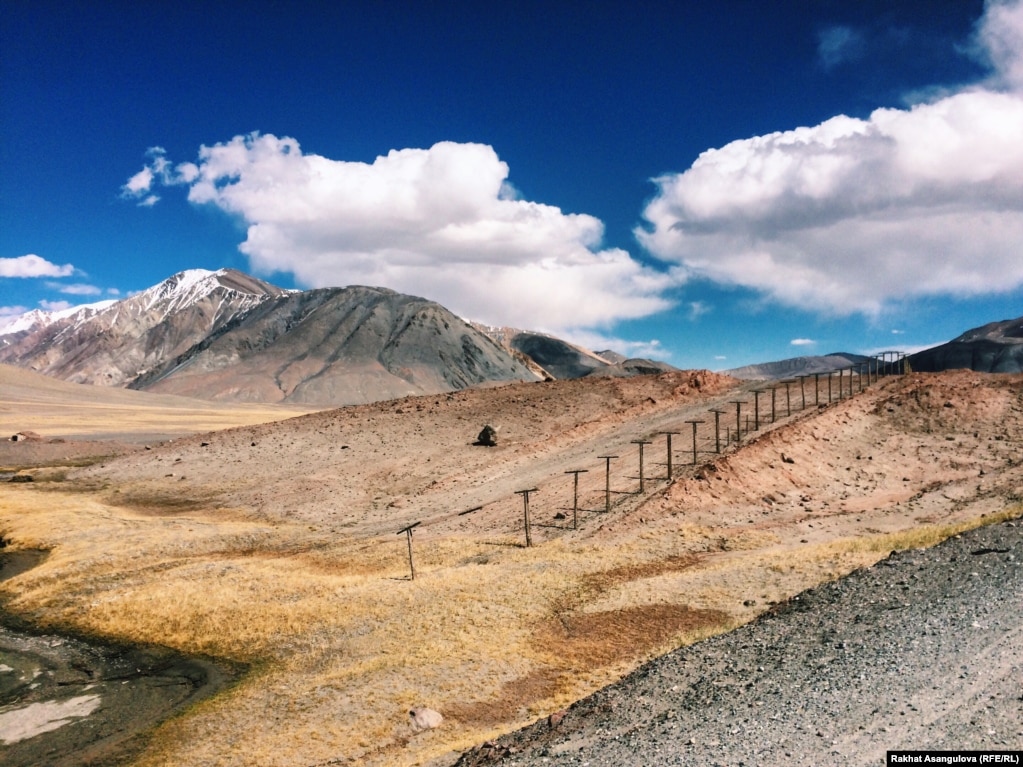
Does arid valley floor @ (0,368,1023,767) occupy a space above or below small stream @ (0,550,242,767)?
above

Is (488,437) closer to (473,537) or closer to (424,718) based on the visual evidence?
(473,537)

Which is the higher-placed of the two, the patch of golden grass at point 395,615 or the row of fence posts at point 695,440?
the row of fence posts at point 695,440

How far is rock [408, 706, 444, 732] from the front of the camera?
46.2 feet

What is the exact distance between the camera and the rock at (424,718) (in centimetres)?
1408

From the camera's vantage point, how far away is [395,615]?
20.2 m

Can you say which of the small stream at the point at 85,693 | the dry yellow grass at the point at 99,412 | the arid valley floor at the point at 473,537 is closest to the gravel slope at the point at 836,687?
the arid valley floor at the point at 473,537

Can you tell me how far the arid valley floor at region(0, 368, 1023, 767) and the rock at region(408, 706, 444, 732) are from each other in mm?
214

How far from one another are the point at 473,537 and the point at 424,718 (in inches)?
590

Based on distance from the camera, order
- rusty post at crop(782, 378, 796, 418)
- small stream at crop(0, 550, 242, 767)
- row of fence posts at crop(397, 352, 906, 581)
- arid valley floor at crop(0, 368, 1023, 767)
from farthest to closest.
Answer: rusty post at crop(782, 378, 796, 418) → row of fence posts at crop(397, 352, 906, 581) → arid valley floor at crop(0, 368, 1023, 767) → small stream at crop(0, 550, 242, 767)

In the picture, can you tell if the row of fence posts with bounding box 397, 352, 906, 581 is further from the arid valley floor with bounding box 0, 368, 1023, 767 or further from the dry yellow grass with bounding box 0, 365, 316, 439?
the dry yellow grass with bounding box 0, 365, 316, 439

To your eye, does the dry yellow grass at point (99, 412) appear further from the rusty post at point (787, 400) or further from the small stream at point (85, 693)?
the rusty post at point (787, 400)

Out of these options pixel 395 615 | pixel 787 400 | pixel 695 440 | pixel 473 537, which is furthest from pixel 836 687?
pixel 787 400

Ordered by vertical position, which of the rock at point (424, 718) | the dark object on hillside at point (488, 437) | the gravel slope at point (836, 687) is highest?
the dark object on hillside at point (488, 437)

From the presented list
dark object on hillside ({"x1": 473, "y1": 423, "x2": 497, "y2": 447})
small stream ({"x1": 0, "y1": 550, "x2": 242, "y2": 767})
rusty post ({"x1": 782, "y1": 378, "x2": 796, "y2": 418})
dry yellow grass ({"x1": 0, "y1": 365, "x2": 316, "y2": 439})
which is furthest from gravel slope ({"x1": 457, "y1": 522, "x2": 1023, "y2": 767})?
dry yellow grass ({"x1": 0, "y1": 365, "x2": 316, "y2": 439})
